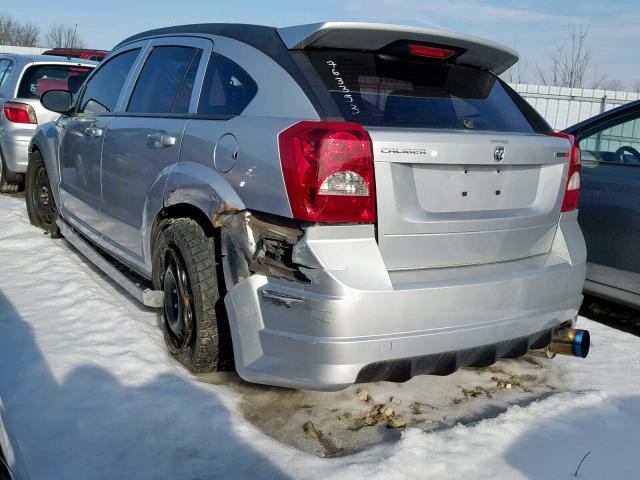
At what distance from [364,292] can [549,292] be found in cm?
103

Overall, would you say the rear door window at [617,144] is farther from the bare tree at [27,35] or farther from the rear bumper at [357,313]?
the bare tree at [27,35]

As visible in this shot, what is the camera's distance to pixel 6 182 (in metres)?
8.10

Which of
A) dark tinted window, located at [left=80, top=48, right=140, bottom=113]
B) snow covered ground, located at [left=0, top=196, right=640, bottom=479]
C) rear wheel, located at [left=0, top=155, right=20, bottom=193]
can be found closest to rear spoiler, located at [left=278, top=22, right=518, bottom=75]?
snow covered ground, located at [left=0, top=196, right=640, bottom=479]

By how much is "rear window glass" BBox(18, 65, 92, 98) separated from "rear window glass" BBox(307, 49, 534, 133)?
6039mm

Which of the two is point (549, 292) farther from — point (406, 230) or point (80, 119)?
point (80, 119)

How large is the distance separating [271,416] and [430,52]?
5.92 feet

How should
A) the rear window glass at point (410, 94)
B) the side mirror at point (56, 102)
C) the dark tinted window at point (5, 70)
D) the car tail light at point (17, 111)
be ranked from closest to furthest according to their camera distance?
the rear window glass at point (410, 94) → the side mirror at point (56, 102) → the car tail light at point (17, 111) → the dark tinted window at point (5, 70)

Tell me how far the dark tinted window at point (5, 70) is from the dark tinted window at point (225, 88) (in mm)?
5793

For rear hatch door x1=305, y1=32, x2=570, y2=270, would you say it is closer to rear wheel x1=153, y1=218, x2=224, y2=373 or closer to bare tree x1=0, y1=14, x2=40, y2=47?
rear wheel x1=153, y1=218, x2=224, y2=373

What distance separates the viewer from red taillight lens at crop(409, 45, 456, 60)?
2.99 meters

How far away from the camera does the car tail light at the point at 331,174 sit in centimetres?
252

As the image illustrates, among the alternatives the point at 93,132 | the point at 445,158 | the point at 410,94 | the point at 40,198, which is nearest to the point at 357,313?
the point at 445,158

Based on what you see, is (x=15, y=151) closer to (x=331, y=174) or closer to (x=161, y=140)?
(x=161, y=140)

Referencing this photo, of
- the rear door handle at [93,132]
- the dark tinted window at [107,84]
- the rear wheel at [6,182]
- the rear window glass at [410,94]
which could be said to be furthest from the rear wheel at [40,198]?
the rear window glass at [410,94]
